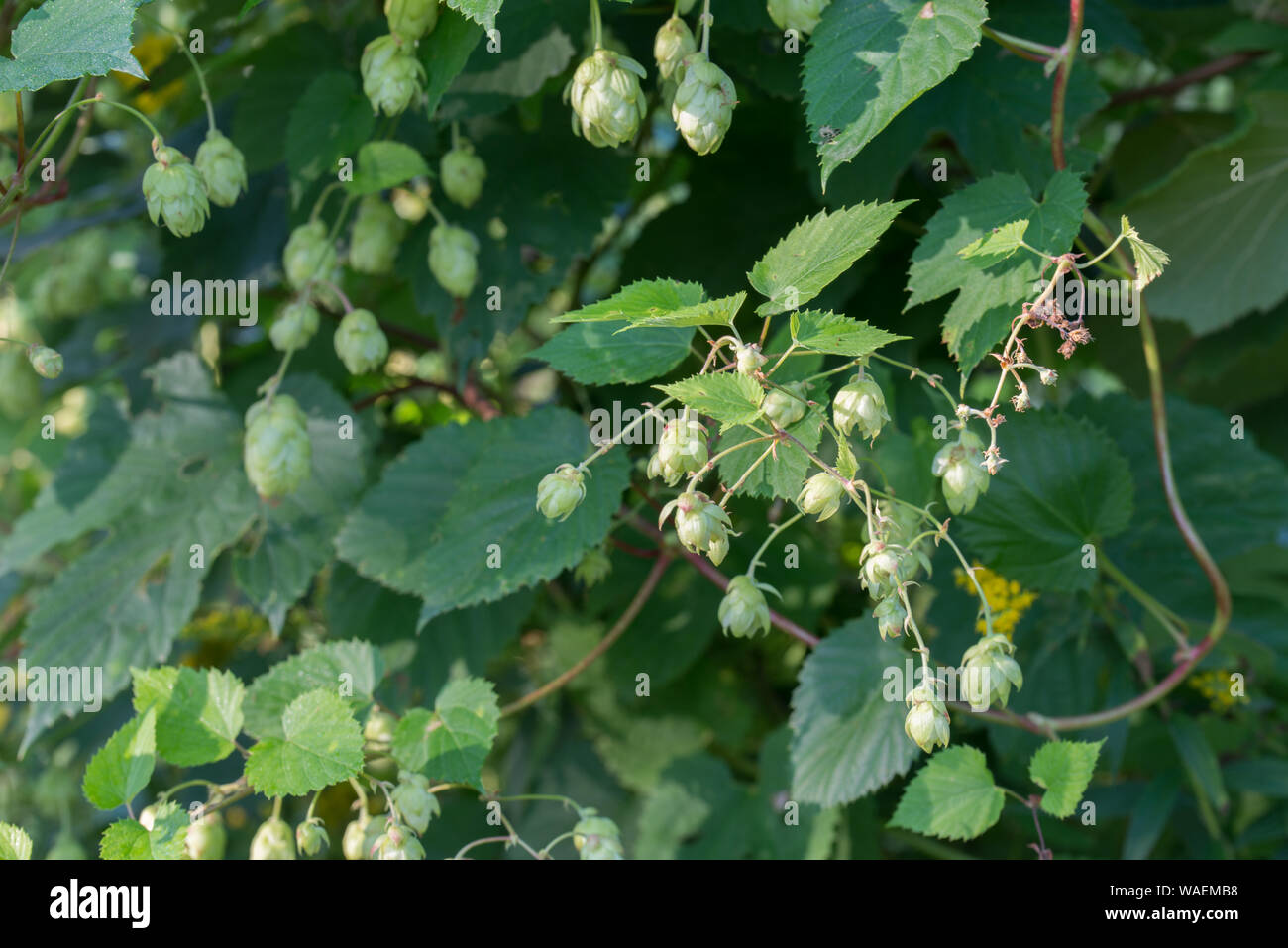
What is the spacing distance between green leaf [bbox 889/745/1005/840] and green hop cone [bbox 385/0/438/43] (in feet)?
2.41

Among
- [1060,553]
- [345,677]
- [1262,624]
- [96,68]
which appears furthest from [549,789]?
[96,68]

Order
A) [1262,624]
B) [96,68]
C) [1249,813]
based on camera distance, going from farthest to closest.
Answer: [1249,813] → [1262,624] → [96,68]

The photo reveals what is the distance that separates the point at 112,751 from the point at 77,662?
297mm

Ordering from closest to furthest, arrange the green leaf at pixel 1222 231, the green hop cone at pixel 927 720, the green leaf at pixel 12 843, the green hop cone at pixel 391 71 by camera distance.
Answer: the green hop cone at pixel 927 720 → the green leaf at pixel 12 843 → the green hop cone at pixel 391 71 → the green leaf at pixel 1222 231

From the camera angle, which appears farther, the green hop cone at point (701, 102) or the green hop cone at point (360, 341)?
the green hop cone at point (360, 341)

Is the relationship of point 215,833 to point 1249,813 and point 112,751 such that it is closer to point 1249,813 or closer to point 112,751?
point 112,751

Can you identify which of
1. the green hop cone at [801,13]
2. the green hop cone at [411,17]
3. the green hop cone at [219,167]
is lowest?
the green hop cone at [219,167]

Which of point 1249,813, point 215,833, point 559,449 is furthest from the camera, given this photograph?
point 1249,813

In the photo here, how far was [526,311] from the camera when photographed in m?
0.99

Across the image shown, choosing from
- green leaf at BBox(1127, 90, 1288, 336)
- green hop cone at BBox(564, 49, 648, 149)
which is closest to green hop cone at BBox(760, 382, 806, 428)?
green hop cone at BBox(564, 49, 648, 149)

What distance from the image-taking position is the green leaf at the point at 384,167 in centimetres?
87

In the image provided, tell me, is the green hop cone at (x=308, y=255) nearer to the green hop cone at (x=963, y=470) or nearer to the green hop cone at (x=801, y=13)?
the green hop cone at (x=801, y=13)

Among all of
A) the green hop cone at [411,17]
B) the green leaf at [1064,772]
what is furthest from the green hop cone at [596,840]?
the green hop cone at [411,17]

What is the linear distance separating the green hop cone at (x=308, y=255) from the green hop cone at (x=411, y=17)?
0.22 m
